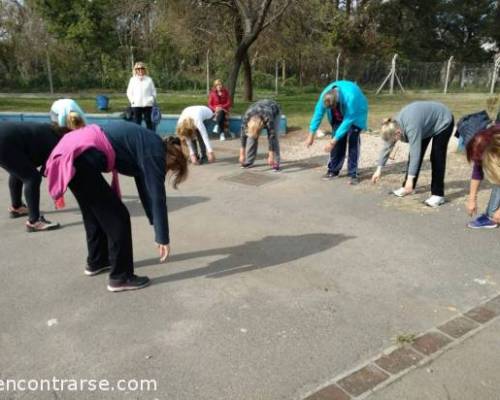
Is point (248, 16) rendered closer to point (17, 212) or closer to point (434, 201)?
point (434, 201)

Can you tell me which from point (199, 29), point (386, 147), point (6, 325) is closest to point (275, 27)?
point (199, 29)

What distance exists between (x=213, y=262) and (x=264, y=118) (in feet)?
10.5

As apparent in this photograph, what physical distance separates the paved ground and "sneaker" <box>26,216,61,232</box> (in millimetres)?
90

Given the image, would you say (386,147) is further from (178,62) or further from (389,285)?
(178,62)

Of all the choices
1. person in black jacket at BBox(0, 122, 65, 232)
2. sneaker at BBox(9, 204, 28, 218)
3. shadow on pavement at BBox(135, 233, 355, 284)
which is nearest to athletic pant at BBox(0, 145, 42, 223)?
person in black jacket at BBox(0, 122, 65, 232)

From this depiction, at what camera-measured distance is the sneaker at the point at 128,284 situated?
3.71 meters

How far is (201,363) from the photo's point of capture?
9.39 feet

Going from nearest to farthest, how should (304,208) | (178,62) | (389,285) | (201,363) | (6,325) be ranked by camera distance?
1. (201,363)
2. (6,325)
3. (389,285)
4. (304,208)
5. (178,62)

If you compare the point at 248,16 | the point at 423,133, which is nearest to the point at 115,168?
the point at 423,133

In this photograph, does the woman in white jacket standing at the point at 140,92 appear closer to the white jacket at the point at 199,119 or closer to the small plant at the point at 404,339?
the white jacket at the point at 199,119

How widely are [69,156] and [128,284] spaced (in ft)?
3.74

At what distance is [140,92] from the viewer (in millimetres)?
9336

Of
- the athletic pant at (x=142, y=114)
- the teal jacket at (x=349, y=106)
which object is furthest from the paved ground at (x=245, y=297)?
the athletic pant at (x=142, y=114)

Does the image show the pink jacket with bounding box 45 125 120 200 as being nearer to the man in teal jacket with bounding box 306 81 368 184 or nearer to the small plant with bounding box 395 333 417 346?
the small plant with bounding box 395 333 417 346
